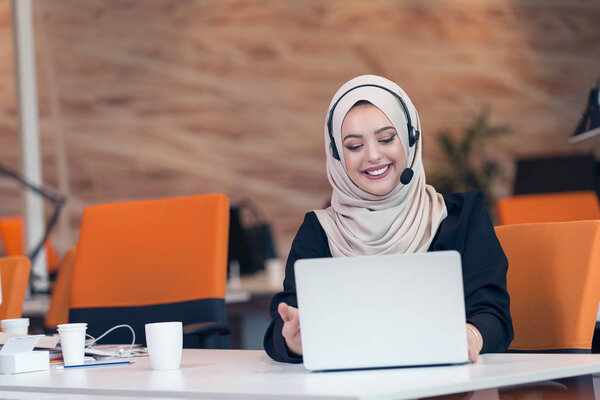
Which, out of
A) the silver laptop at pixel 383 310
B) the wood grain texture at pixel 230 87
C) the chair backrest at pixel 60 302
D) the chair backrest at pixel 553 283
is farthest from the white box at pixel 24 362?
the wood grain texture at pixel 230 87

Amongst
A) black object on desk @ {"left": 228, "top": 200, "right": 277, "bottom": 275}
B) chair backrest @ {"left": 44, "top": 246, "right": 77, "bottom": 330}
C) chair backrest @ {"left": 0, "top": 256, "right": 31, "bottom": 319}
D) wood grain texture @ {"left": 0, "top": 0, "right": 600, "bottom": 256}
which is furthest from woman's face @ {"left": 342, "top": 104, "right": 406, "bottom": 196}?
wood grain texture @ {"left": 0, "top": 0, "right": 600, "bottom": 256}

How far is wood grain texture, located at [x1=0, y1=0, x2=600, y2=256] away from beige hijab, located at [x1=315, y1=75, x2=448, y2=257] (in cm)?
576

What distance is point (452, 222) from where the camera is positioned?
167 centimetres

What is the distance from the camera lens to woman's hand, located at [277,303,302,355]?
1.39 m

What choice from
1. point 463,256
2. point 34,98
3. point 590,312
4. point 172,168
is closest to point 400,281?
point 463,256

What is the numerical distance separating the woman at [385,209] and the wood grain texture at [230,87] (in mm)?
5763

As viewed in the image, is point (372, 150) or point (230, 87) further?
point (230, 87)

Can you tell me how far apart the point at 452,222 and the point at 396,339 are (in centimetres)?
50

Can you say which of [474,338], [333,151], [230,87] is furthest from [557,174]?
A: [474,338]

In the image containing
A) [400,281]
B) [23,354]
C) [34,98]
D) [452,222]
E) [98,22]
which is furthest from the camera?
[98,22]

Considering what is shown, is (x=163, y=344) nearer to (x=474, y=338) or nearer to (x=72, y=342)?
(x=72, y=342)

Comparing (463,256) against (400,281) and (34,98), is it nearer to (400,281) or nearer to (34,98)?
(400,281)

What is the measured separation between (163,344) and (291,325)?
9.3 inches

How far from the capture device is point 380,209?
174cm
